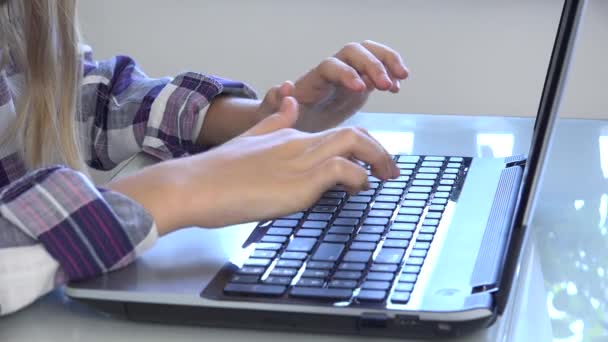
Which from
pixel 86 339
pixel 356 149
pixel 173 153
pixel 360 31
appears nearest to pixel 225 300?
pixel 86 339

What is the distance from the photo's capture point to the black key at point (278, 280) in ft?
2.07

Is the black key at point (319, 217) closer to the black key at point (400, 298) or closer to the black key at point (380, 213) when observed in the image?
the black key at point (380, 213)

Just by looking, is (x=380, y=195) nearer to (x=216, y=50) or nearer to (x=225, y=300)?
(x=225, y=300)

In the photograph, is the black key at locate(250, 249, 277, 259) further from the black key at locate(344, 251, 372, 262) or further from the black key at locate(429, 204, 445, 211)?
the black key at locate(429, 204, 445, 211)

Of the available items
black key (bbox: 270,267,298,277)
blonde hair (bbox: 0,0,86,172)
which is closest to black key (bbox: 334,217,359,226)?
black key (bbox: 270,267,298,277)

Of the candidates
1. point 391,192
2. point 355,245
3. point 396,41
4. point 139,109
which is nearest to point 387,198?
point 391,192

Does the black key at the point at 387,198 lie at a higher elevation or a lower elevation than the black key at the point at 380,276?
higher

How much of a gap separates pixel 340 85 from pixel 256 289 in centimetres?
Answer: 43

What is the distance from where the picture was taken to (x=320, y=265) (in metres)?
0.66

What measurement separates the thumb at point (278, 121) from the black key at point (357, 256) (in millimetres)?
185

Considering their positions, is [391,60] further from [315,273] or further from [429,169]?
[315,273]

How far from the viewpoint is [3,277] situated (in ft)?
2.13

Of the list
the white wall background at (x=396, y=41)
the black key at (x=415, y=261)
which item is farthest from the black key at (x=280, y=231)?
the white wall background at (x=396, y=41)

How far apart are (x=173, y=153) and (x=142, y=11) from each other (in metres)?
0.98
